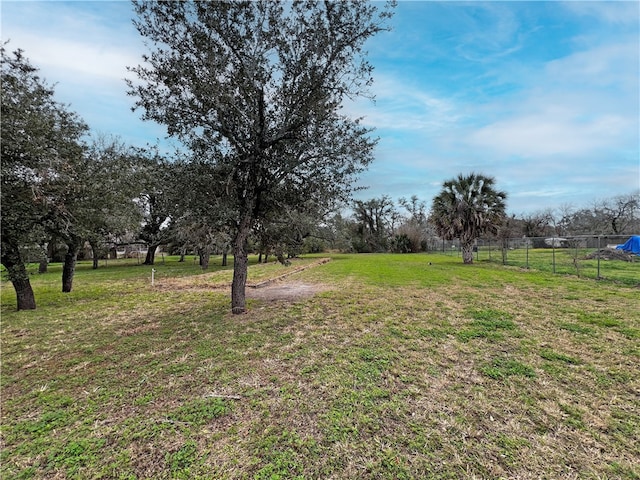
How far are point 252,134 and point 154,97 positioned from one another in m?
1.84

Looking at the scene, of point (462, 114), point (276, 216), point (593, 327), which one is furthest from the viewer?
point (462, 114)

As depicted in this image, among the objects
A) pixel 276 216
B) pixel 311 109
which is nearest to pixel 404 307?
pixel 276 216

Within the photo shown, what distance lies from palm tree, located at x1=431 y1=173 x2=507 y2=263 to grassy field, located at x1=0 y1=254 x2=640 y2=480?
1138cm

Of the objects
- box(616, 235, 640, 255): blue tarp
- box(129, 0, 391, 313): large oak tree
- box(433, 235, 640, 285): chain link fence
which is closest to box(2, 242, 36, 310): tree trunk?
box(129, 0, 391, 313): large oak tree

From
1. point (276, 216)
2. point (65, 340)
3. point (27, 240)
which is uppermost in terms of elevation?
point (276, 216)

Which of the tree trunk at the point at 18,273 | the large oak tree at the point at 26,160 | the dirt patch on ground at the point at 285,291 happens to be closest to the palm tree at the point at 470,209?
the dirt patch on ground at the point at 285,291

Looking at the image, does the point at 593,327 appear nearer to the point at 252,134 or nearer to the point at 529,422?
the point at 529,422

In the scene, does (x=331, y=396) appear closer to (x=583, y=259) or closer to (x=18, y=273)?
(x=18, y=273)

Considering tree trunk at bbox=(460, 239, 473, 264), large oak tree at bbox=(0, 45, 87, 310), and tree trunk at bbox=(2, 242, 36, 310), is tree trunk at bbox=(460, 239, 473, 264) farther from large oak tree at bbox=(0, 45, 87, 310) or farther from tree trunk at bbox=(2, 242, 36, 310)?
tree trunk at bbox=(2, 242, 36, 310)

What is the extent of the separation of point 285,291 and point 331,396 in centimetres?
630

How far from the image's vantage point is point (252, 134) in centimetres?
587

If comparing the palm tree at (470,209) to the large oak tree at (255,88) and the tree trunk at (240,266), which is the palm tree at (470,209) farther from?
the tree trunk at (240,266)

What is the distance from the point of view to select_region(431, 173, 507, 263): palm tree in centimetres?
1652

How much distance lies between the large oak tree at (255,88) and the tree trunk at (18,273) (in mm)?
4394
